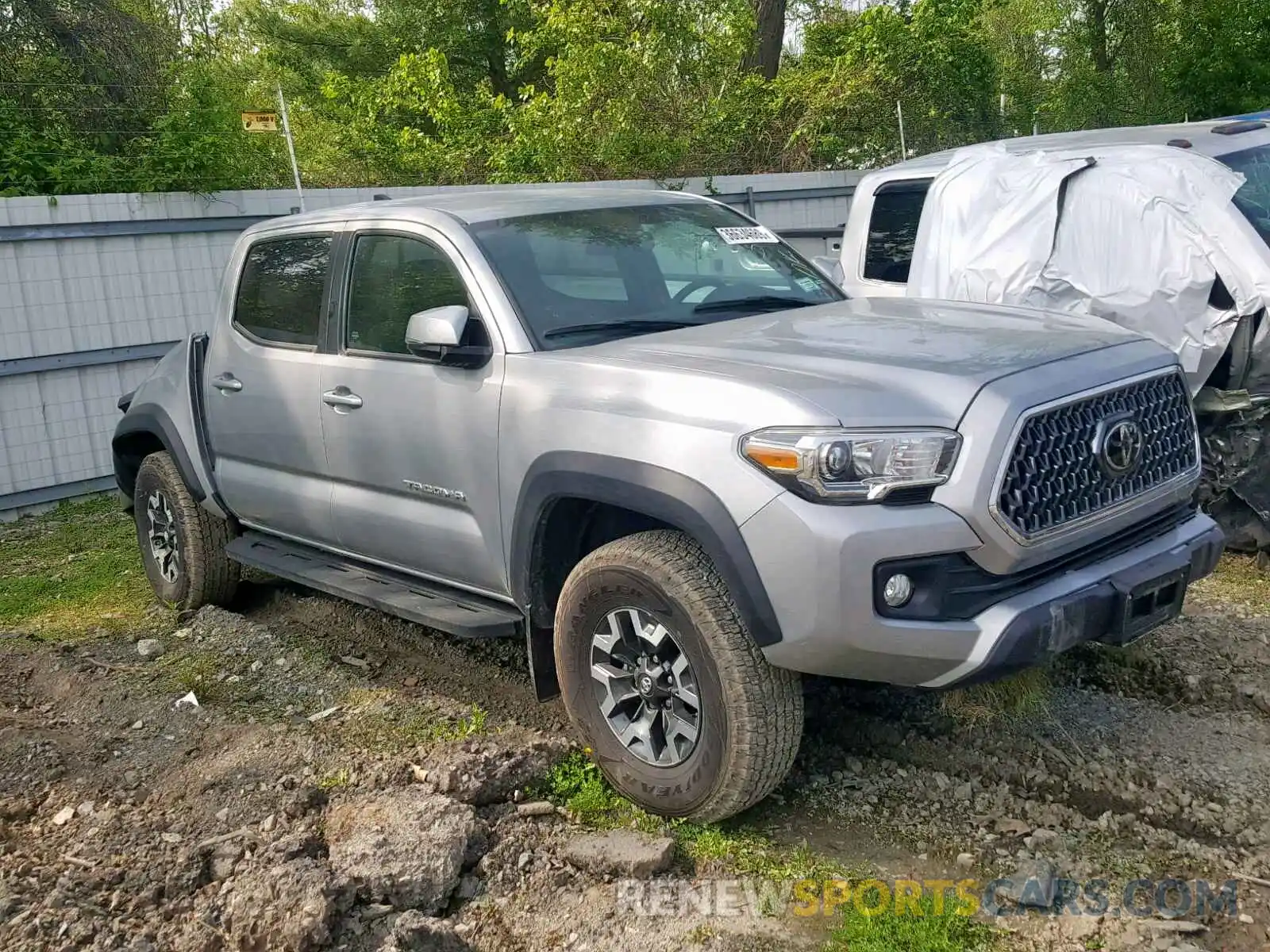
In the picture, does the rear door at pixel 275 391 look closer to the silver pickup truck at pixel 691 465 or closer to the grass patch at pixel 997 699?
the silver pickup truck at pixel 691 465

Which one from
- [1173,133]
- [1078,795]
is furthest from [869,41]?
[1078,795]

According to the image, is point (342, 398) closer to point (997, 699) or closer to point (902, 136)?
point (997, 699)

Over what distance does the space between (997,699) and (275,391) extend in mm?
3210

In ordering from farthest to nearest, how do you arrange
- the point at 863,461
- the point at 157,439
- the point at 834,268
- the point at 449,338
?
the point at 834,268 → the point at 157,439 → the point at 449,338 → the point at 863,461

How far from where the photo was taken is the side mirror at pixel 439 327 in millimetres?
4137

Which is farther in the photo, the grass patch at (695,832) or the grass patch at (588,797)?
the grass patch at (588,797)

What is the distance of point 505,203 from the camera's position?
4824 mm

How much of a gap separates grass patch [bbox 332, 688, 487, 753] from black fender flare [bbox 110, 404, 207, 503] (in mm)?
1628

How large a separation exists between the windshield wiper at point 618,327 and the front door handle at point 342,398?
38.5 inches

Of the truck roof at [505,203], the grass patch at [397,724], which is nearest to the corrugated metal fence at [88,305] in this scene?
the truck roof at [505,203]

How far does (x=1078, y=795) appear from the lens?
3.88 m

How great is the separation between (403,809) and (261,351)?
251 centimetres

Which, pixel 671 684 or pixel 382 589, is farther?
pixel 382 589

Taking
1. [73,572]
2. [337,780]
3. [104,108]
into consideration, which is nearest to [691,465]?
[337,780]
